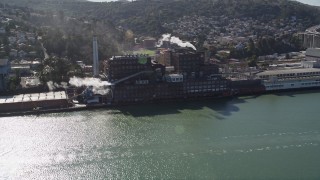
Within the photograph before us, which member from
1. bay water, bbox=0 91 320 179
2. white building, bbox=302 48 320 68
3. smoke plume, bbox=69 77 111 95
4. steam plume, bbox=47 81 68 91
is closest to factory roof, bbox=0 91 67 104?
steam plume, bbox=47 81 68 91

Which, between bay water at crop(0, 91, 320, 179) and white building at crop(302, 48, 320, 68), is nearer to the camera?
bay water at crop(0, 91, 320, 179)

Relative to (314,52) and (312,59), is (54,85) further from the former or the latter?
(314,52)

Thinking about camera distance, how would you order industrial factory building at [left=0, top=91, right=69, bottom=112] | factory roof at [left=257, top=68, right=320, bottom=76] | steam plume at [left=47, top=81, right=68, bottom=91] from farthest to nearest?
factory roof at [left=257, top=68, right=320, bottom=76] < steam plume at [left=47, top=81, right=68, bottom=91] < industrial factory building at [left=0, top=91, right=69, bottom=112]

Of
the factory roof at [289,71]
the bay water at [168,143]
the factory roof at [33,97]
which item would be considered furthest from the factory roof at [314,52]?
the factory roof at [33,97]

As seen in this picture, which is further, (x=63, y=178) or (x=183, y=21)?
(x=183, y=21)

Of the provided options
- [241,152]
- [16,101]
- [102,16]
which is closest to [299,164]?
[241,152]

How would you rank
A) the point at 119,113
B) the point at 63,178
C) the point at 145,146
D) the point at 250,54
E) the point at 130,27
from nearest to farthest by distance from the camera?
1. the point at 63,178
2. the point at 145,146
3. the point at 119,113
4. the point at 250,54
5. the point at 130,27

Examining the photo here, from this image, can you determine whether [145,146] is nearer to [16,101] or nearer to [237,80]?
[16,101]

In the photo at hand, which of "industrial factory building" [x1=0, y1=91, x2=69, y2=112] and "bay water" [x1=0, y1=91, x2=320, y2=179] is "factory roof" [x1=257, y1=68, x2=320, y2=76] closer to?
"bay water" [x1=0, y1=91, x2=320, y2=179]

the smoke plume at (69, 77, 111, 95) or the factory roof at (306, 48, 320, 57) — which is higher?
the factory roof at (306, 48, 320, 57)

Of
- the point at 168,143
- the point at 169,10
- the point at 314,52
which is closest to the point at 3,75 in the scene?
the point at 168,143
